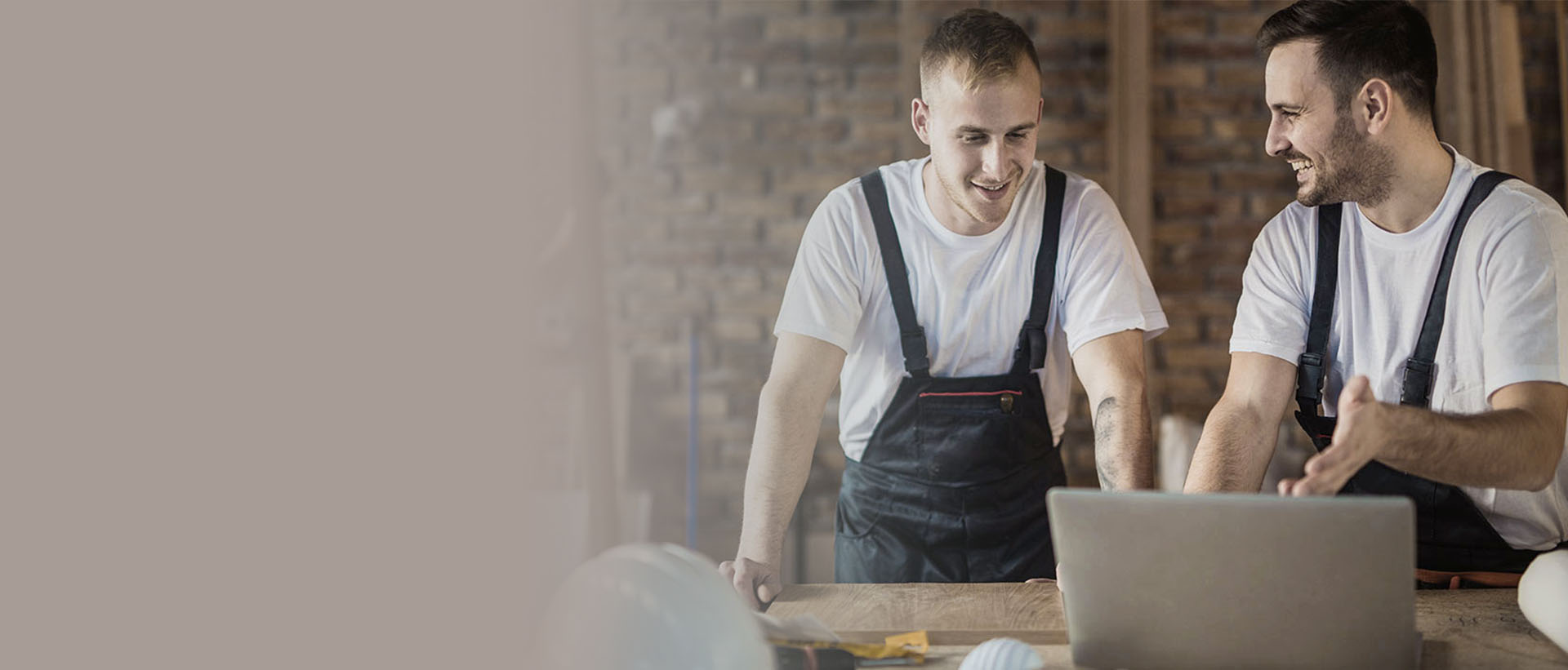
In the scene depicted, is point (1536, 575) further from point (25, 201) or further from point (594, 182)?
point (594, 182)

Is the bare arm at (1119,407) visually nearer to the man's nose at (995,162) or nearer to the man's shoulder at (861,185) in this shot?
the man's nose at (995,162)

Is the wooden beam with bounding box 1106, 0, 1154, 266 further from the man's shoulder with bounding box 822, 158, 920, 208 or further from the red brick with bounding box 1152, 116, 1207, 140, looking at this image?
the man's shoulder with bounding box 822, 158, 920, 208

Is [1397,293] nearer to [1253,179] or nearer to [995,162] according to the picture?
[995,162]

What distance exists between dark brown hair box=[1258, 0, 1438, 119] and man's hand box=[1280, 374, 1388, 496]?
66 cm

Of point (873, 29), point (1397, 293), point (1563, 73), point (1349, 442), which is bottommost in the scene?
point (1349, 442)

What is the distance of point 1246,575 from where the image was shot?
1.04 metres

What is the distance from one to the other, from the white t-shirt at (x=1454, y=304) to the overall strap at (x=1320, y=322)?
0.01 m

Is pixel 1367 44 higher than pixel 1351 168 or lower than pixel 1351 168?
higher

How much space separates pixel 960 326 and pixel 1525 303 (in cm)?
77

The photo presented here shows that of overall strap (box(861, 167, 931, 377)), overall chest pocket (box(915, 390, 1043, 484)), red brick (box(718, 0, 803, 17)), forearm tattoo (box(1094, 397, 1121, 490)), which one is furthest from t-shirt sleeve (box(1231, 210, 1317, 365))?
red brick (box(718, 0, 803, 17))

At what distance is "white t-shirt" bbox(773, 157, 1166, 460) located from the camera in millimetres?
1889

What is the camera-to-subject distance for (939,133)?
187 cm

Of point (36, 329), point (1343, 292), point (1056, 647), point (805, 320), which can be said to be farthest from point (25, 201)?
point (1343, 292)

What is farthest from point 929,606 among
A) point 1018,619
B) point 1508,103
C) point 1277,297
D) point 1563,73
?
point 1563,73
